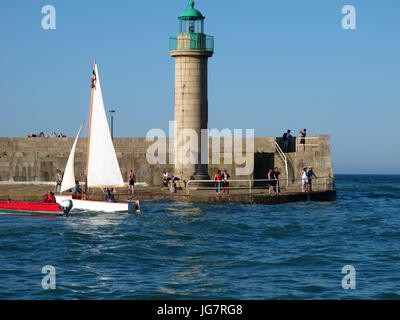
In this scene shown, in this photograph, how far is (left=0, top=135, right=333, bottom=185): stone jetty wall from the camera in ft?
134

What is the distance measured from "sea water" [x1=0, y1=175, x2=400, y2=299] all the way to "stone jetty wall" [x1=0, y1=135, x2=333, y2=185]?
9.73m

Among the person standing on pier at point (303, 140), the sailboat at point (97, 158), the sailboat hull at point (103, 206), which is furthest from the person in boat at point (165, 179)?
the sailboat hull at point (103, 206)

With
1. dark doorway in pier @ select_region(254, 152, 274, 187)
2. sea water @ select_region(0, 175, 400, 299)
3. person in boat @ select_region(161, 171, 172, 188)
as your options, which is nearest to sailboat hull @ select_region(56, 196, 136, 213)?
sea water @ select_region(0, 175, 400, 299)

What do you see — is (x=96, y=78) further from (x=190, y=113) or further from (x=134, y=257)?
(x=134, y=257)

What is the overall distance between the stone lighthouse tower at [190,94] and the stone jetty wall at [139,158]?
140 inches

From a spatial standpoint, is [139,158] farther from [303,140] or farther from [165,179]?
[303,140]

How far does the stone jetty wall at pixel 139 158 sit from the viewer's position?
40.9 metres

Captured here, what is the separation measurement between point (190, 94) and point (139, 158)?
25.4ft

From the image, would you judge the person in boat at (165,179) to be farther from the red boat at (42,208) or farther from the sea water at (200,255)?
the red boat at (42,208)

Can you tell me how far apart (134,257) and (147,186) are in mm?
24256

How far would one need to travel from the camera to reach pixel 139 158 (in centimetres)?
4359

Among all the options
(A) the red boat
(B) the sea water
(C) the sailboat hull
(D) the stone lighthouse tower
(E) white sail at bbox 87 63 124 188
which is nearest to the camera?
(B) the sea water

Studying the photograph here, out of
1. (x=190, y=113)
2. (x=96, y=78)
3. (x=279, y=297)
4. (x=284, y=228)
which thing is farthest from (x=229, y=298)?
(x=190, y=113)

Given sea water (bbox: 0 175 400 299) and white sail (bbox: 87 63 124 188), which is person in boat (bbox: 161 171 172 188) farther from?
white sail (bbox: 87 63 124 188)
